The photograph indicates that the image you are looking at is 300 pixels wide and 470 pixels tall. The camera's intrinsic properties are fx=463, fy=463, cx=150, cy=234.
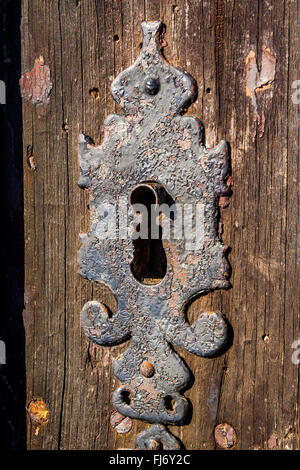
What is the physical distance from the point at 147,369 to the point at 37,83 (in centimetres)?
69

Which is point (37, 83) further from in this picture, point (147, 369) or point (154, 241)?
point (147, 369)


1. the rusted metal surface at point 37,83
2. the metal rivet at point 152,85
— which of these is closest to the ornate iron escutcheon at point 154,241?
the metal rivet at point 152,85

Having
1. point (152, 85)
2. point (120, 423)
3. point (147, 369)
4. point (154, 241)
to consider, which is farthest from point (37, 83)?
point (120, 423)

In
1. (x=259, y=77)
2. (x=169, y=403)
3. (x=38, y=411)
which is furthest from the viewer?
(x=38, y=411)

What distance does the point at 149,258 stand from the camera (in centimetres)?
102

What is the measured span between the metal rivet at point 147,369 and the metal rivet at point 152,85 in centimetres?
57

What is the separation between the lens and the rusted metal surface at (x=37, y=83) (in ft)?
3.46

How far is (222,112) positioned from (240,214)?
209mm

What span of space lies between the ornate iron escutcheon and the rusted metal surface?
0.49 feet

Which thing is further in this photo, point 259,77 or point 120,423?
point 120,423

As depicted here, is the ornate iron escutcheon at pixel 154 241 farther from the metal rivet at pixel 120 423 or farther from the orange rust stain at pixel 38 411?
the orange rust stain at pixel 38 411

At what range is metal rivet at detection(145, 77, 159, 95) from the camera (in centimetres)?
95

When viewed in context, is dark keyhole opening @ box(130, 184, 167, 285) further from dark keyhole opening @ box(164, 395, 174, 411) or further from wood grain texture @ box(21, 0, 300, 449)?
dark keyhole opening @ box(164, 395, 174, 411)
